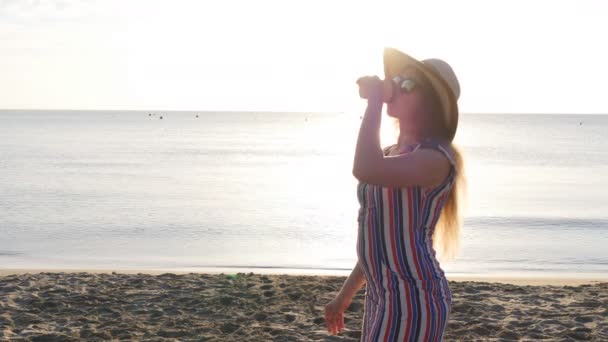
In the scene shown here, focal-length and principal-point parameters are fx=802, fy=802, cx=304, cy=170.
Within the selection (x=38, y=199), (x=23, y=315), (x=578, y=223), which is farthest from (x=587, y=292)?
(x=38, y=199)

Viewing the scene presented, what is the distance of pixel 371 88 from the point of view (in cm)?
247

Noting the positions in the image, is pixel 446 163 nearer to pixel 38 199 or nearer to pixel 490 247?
pixel 490 247

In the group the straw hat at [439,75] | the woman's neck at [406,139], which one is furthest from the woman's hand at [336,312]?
the straw hat at [439,75]

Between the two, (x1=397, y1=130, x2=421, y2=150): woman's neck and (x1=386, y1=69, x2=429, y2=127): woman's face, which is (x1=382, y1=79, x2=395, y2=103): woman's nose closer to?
(x1=386, y1=69, x2=429, y2=127): woman's face

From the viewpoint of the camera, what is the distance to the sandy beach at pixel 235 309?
6.98 metres

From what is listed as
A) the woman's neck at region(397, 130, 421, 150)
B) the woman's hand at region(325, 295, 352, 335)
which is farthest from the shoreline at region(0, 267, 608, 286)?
the woman's neck at region(397, 130, 421, 150)

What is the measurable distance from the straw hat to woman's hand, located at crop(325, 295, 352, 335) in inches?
32.2

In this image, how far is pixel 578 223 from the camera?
776 inches

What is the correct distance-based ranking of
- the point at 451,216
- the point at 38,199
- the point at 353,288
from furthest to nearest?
the point at 38,199
the point at 353,288
the point at 451,216

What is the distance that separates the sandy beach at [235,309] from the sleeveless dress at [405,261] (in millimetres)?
4289

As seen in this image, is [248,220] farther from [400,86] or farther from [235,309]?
[400,86]

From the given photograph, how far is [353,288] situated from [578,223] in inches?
709

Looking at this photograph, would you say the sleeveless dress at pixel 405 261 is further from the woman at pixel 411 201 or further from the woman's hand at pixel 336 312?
the woman's hand at pixel 336 312

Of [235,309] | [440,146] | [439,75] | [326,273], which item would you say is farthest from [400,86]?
[326,273]
